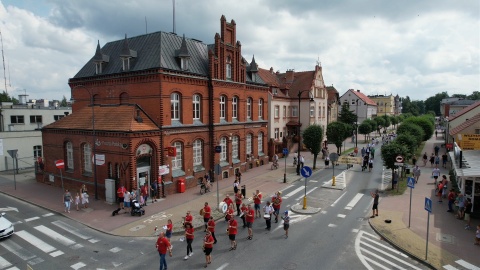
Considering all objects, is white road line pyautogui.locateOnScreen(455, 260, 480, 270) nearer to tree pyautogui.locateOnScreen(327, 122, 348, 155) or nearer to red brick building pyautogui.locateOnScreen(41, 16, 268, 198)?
red brick building pyautogui.locateOnScreen(41, 16, 268, 198)

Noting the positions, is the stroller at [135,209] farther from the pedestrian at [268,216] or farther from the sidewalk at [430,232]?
the sidewalk at [430,232]

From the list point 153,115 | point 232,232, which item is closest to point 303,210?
point 232,232

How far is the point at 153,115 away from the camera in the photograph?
2300cm

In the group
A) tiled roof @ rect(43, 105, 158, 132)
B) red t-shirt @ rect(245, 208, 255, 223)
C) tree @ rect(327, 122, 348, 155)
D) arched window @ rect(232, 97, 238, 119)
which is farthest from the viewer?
tree @ rect(327, 122, 348, 155)

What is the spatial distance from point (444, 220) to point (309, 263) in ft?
32.6

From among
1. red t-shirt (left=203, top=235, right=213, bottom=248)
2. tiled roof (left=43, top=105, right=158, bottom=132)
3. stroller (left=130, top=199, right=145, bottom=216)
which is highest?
tiled roof (left=43, top=105, right=158, bottom=132)

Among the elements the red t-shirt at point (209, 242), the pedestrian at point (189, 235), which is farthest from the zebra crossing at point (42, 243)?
the red t-shirt at point (209, 242)

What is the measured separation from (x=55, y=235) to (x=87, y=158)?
906 centimetres

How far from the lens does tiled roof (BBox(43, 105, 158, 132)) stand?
70.2ft

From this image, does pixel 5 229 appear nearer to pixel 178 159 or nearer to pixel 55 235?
pixel 55 235

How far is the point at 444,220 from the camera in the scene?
17.6m

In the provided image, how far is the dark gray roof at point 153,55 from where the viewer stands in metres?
23.9

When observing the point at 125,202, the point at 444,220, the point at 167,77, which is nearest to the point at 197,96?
the point at 167,77

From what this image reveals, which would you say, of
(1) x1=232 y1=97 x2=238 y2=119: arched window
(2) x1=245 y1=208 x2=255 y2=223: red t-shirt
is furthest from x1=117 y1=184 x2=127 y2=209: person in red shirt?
(1) x1=232 y1=97 x2=238 y2=119: arched window
